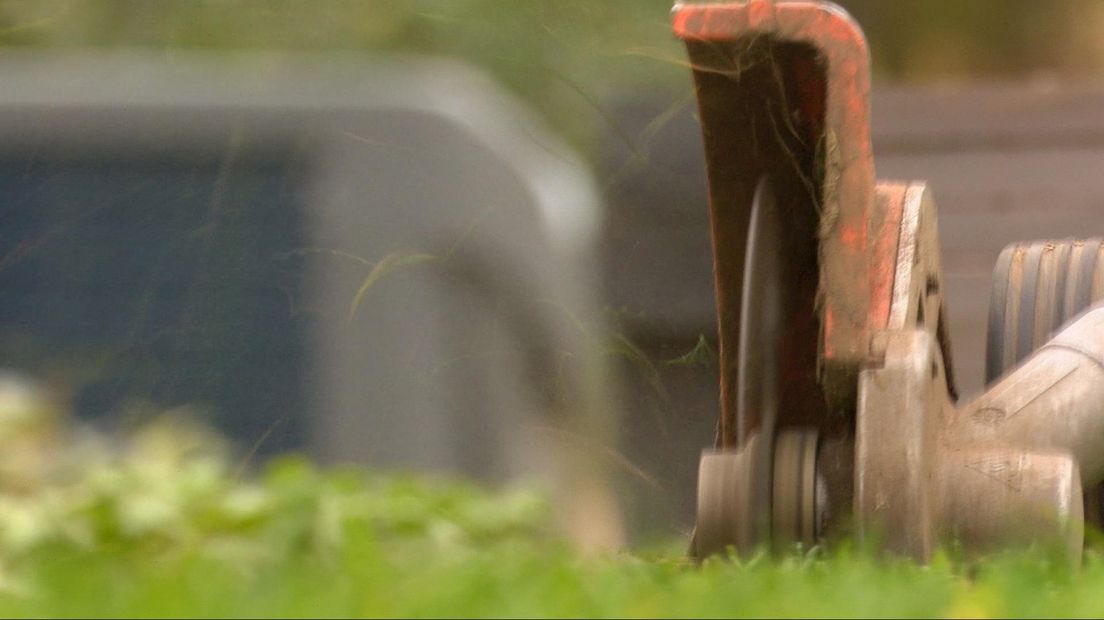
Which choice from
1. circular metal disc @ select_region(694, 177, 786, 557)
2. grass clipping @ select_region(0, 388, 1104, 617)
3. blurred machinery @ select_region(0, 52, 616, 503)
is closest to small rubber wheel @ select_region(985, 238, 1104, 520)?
circular metal disc @ select_region(694, 177, 786, 557)

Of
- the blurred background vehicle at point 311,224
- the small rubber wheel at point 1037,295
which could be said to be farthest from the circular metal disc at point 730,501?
the small rubber wheel at point 1037,295

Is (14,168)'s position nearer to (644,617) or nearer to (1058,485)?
Result: (644,617)

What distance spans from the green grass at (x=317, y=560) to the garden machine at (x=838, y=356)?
0.29 meters

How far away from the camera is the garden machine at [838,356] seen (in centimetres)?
164

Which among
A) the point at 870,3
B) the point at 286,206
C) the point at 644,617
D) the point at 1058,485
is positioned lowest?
the point at 644,617

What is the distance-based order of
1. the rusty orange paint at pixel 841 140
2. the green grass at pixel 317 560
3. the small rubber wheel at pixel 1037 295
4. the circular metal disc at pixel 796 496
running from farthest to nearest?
the small rubber wheel at pixel 1037 295
the circular metal disc at pixel 796 496
the rusty orange paint at pixel 841 140
the green grass at pixel 317 560

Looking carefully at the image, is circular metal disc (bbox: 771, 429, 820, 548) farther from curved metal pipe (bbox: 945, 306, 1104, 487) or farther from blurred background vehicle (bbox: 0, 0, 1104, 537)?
blurred background vehicle (bbox: 0, 0, 1104, 537)

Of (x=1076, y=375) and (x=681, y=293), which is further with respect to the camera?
(x=681, y=293)

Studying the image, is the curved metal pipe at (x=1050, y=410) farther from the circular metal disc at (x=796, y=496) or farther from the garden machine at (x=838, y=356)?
the circular metal disc at (x=796, y=496)

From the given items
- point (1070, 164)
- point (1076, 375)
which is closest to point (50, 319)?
point (1076, 375)

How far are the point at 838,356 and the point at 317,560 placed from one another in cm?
66

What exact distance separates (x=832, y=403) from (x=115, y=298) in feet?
3.23

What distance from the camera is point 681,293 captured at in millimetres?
2518

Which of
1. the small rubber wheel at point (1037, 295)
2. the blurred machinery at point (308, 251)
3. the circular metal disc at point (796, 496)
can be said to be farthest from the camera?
the small rubber wheel at point (1037, 295)
